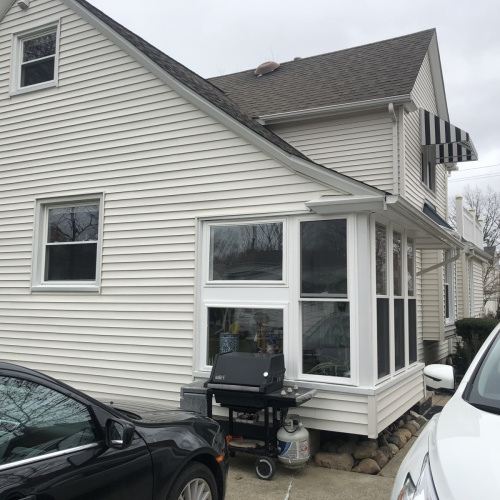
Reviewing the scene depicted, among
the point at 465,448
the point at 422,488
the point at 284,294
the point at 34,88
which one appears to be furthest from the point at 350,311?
the point at 34,88

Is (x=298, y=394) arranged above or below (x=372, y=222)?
below

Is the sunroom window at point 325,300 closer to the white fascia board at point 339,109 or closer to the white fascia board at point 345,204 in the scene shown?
the white fascia board at point 345,204

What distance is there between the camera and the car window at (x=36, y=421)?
2504mm

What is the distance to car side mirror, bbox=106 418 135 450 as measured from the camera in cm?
287

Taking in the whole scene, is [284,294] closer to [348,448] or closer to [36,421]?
[348,448]

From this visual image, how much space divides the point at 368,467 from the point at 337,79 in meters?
7.76

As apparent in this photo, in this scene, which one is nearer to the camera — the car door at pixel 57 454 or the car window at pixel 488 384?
the car door at pixel 57 454

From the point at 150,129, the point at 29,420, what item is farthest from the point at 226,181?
the point at 29,420

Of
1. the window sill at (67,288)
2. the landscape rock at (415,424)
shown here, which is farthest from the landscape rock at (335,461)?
the window sill at (67,288)

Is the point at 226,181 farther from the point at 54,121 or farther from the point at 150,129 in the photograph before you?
the point at 54,121

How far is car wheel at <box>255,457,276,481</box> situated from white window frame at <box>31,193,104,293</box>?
3.76m

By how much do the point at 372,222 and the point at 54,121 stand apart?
5575 mm

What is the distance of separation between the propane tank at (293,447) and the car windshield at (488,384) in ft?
8.94

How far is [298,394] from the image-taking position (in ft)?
17.4
